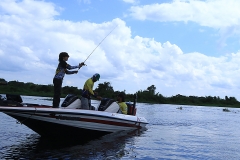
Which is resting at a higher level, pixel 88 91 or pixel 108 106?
pixel 88 91

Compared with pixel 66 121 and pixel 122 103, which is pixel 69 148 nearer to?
pixel 66 121

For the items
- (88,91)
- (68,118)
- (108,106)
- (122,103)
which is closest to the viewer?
(68,118)

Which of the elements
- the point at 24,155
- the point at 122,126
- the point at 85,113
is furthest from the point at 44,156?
the point at 122,126

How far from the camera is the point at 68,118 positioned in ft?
42.8

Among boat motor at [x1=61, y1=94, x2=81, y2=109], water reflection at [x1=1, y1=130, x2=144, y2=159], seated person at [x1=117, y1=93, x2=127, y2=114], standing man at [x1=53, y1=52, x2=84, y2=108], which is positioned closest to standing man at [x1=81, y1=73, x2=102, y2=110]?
boat motor at [x1=61, y1=94, x2=81, y2=109]

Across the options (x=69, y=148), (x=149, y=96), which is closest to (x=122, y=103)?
(x=69, y=148)

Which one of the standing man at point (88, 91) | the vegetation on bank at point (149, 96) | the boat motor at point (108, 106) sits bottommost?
the boat motor at point (108, 106)

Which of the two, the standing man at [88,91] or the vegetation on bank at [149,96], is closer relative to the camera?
the standing man at [88,91]

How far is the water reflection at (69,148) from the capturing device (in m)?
11.2

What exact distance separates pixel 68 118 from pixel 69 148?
1220mm

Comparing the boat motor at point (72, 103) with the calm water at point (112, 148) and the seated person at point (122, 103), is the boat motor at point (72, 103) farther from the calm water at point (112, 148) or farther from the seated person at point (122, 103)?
the seated person at point (122, 103)

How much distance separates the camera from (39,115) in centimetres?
1251

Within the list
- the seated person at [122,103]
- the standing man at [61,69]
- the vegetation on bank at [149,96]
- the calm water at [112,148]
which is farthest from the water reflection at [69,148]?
the vegetation on bank at [149,96]

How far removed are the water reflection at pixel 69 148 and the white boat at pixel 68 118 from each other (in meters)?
0.41
